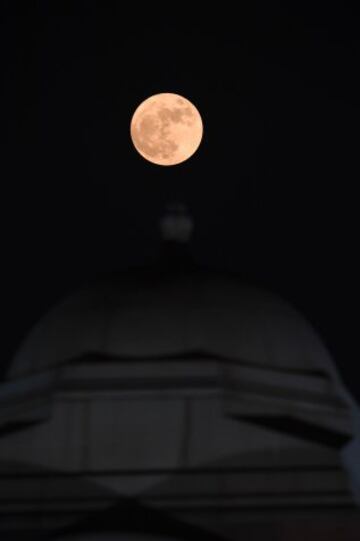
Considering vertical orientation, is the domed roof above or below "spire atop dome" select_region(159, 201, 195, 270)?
below

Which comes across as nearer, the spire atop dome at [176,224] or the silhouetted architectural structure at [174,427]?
the silhouetted architectural structure at [174,427]

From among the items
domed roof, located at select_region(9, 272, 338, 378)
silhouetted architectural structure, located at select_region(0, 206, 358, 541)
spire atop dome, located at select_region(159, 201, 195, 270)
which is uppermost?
spire atop dome, located at select_region(159, 201, 195, 270)

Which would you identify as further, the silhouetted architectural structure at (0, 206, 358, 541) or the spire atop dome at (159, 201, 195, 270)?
the spire atop dome at (159, 201, 195, 270)

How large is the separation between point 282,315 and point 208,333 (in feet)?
8.95

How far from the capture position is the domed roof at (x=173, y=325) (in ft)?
267

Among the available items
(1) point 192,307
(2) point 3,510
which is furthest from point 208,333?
(2) point 3,510

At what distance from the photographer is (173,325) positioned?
81.8 meters

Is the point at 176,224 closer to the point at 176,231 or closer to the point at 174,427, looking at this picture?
the point at 176,231

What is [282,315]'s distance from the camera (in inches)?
3290

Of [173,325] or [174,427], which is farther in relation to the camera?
[173,325]

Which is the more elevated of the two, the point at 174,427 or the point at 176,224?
the point at 176,224

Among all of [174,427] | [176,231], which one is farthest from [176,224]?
[174,427]

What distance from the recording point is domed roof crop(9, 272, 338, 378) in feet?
267

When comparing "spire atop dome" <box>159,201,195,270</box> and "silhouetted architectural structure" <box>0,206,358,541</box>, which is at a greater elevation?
"spire atop dome" <box>159,201,195,270</box>
